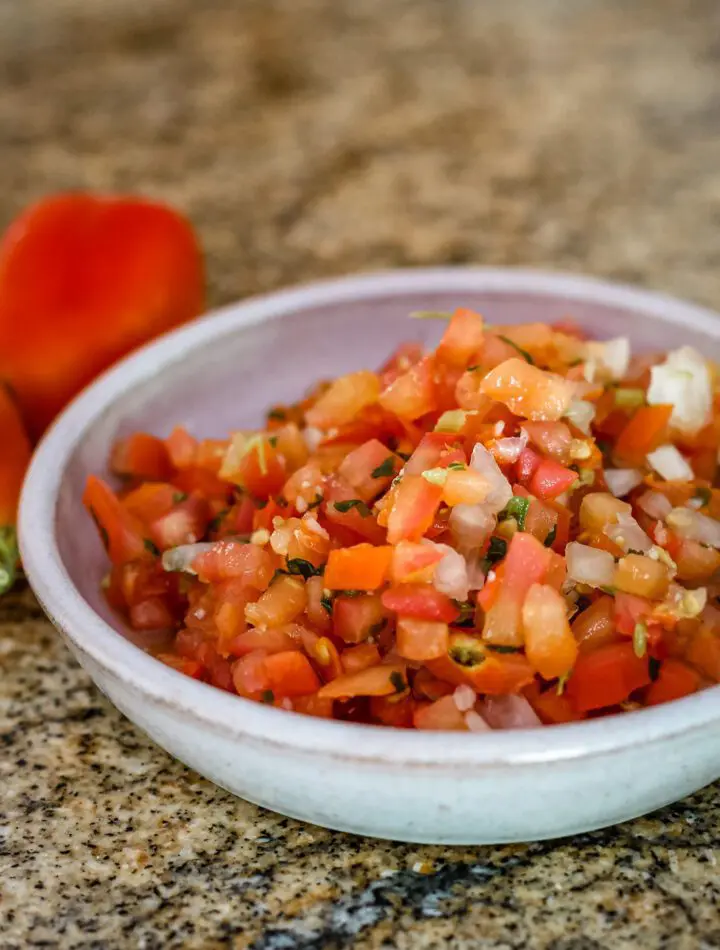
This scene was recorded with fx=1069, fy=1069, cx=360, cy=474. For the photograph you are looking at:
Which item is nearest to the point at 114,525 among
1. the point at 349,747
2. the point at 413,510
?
the point at 413,510

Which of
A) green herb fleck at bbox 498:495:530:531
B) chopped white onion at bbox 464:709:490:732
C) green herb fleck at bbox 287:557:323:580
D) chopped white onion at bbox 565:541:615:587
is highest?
green herb fleck at bbox 498:495:530:531

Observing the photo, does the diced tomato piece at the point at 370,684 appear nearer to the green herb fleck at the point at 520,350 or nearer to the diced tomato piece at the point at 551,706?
the diced tomato piece at the point at 551,706

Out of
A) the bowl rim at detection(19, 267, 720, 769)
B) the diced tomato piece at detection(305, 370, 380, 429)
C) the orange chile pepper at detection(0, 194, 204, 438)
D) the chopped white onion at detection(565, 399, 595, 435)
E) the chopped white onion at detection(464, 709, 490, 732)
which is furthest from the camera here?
the orange chile pepper at detection(0, 194, 204, 438)

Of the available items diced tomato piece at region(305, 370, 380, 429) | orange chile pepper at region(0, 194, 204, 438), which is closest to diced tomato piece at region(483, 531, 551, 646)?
diced tomato piece at region(305, 370, 380, 429)

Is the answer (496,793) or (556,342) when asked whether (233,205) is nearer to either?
(556,342)

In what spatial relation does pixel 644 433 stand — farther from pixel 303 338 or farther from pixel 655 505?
pixel 303 338

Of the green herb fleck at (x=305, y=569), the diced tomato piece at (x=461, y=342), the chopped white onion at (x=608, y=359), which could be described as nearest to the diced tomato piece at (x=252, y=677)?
the green herb fleck at (x=305, y=569)

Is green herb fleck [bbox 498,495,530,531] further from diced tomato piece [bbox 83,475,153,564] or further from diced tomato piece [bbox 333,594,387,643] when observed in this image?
diced tomato piece [bbox 83,475,153,564]
